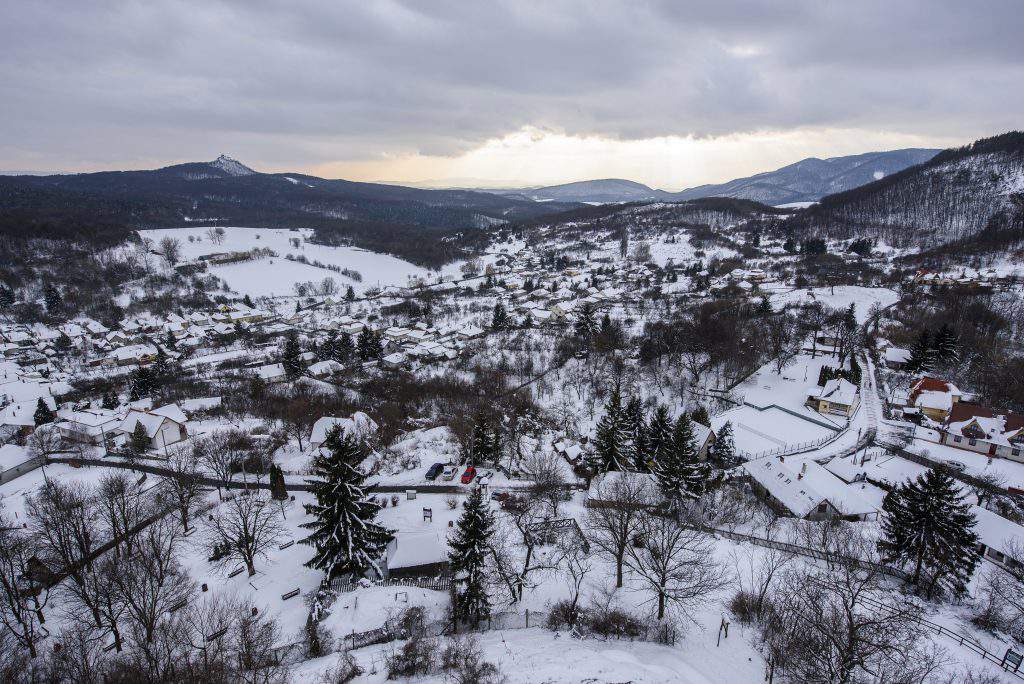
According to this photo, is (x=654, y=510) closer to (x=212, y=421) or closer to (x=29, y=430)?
(x=212, y=421)

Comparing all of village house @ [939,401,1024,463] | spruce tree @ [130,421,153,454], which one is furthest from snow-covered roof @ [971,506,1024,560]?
spruce tree @ [130,421,153,454]

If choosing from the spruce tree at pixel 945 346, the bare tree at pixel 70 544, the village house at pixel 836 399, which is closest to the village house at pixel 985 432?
the village house at pixel 836 399

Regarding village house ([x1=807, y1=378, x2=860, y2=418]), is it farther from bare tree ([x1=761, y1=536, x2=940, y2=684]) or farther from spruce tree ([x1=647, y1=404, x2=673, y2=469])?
bare tree ([x1=761, y1=536, x2=940, y2=684])

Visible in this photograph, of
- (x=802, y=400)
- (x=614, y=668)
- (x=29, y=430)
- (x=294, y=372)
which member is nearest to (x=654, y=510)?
(x=614, y=668)

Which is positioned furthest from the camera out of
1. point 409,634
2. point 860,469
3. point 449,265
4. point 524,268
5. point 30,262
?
point 449,265

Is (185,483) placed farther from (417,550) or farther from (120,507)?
(417,550)

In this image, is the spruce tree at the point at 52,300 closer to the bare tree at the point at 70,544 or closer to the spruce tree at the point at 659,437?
the bare tree at the point at 70,544
